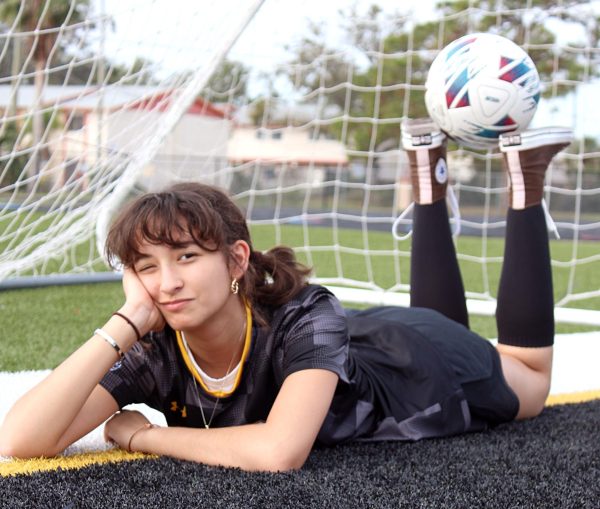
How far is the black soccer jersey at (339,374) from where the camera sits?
6.04 feet

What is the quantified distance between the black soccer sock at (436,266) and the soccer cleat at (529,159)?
0.26 meters

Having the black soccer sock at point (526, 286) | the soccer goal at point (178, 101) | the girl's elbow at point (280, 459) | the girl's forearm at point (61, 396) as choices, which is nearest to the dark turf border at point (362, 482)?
the girl's elbow at point (280, 459)

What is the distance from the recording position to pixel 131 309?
1773 mm

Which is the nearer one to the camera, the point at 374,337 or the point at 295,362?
the point at 295,362

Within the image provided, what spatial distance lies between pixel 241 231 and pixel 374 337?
1.76 ft

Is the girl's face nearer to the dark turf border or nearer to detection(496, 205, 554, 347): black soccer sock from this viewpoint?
the dark turf border

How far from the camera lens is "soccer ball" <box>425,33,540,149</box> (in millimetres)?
2791

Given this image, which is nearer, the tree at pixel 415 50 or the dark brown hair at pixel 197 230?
the dark brown hair at pixel 197 230

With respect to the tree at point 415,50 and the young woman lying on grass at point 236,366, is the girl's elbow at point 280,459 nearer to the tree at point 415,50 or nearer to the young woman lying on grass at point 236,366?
the young woman lying on grass at point 236,366

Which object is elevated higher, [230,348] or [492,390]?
[230,348]

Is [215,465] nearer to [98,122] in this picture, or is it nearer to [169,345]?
[169,345]

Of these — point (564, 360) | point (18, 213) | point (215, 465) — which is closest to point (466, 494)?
point (215, 465)

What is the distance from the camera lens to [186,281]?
1701mm

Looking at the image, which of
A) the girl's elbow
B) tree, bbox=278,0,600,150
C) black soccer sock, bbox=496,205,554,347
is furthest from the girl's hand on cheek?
tree, bbox=278,0,600,150
